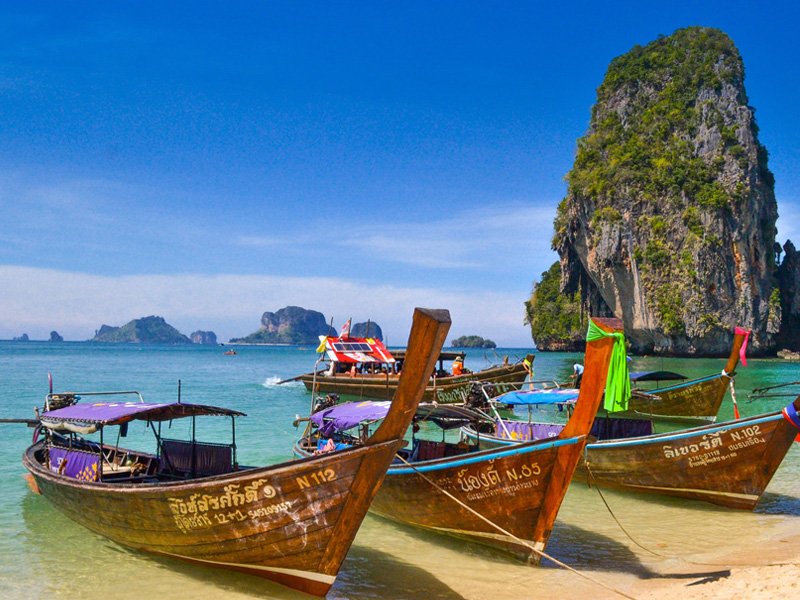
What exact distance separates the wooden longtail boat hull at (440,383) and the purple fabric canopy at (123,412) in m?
13.4

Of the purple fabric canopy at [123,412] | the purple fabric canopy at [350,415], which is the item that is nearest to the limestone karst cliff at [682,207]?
the purple fabric canopy at [350,415]

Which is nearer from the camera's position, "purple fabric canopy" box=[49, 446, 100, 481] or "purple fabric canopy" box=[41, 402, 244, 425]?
"purple fabric canopy" box=[41, 402, 244, 425]

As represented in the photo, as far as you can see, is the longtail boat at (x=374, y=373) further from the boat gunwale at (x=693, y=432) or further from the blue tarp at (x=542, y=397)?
the boat gunwale at (x=693, y=432)

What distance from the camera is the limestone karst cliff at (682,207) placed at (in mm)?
50688

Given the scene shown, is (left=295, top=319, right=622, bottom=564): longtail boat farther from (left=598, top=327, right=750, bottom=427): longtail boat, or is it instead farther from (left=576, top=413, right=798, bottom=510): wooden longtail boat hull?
(left=598, top=327, right=750, bottom=427): longtail boat

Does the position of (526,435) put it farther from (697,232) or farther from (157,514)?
(697,232)

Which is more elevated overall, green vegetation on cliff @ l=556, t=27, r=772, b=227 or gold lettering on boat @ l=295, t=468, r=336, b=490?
green vegetation on cliff @ l=556, t=27, r=772, b=227

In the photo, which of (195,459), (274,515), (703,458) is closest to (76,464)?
(195,459)

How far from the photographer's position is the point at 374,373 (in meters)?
27.9

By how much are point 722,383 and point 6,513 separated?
15.9m

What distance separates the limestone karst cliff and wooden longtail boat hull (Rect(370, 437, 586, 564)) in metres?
48.7

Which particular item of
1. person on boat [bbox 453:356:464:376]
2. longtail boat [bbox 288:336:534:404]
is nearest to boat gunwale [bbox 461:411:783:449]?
longtail boat [bbox 288:336:534:404]

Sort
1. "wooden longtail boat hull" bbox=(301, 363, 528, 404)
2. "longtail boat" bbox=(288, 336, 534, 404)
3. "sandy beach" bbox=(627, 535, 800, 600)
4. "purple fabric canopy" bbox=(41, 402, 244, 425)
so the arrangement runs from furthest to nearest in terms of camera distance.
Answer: "longtail boat" bbox=(288, 336, 534, 404)
"wooden longtail boat hull" bbox=(301, 363, 528, 404)
"purple fabric canopy" bbox=(41, 402, 244, 425)
"sandy beach" bbox=(627, 535, 800, 600)

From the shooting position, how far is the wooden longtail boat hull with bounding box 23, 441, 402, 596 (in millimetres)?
5688
